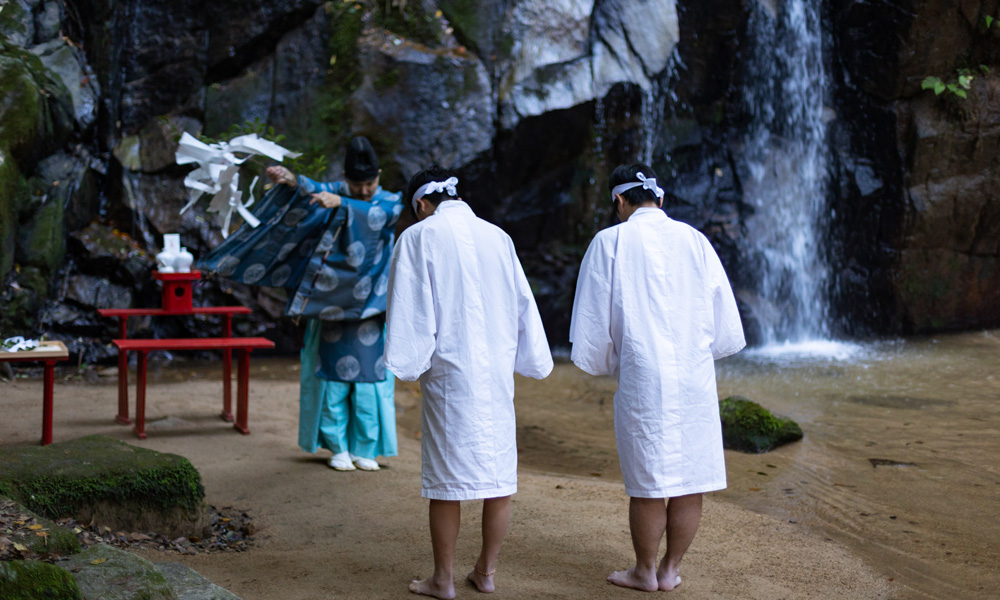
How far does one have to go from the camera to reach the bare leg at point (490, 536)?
338cm

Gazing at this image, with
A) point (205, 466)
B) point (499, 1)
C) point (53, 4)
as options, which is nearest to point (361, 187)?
point (205, 466)

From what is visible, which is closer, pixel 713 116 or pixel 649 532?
pixel 649 532

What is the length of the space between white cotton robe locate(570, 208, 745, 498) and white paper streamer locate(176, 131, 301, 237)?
262 centimetres

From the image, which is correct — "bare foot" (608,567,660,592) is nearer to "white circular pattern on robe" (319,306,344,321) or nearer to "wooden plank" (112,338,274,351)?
"white circular pattern on robe" (319,306,344,321)

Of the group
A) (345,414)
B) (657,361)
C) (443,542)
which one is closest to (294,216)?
(345,414)

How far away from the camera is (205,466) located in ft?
17.6

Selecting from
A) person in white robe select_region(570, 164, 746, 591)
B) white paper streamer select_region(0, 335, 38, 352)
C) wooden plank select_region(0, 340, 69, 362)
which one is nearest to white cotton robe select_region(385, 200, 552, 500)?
person in white robe select_region(570, 164, 746, 591)

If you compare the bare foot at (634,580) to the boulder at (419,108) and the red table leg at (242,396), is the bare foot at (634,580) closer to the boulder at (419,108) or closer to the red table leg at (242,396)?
the red table leg at (242,396)

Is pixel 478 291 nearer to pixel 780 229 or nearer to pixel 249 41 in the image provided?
pixel 249 41

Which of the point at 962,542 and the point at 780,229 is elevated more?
the point at 780,229

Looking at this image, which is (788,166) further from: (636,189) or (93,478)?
(93,478)

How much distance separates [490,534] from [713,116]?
9.71 m

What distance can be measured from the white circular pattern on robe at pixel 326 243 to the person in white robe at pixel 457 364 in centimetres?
198

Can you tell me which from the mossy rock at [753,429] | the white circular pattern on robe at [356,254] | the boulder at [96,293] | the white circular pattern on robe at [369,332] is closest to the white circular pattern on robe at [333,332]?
the white circular pattern on robe at [369,332]
